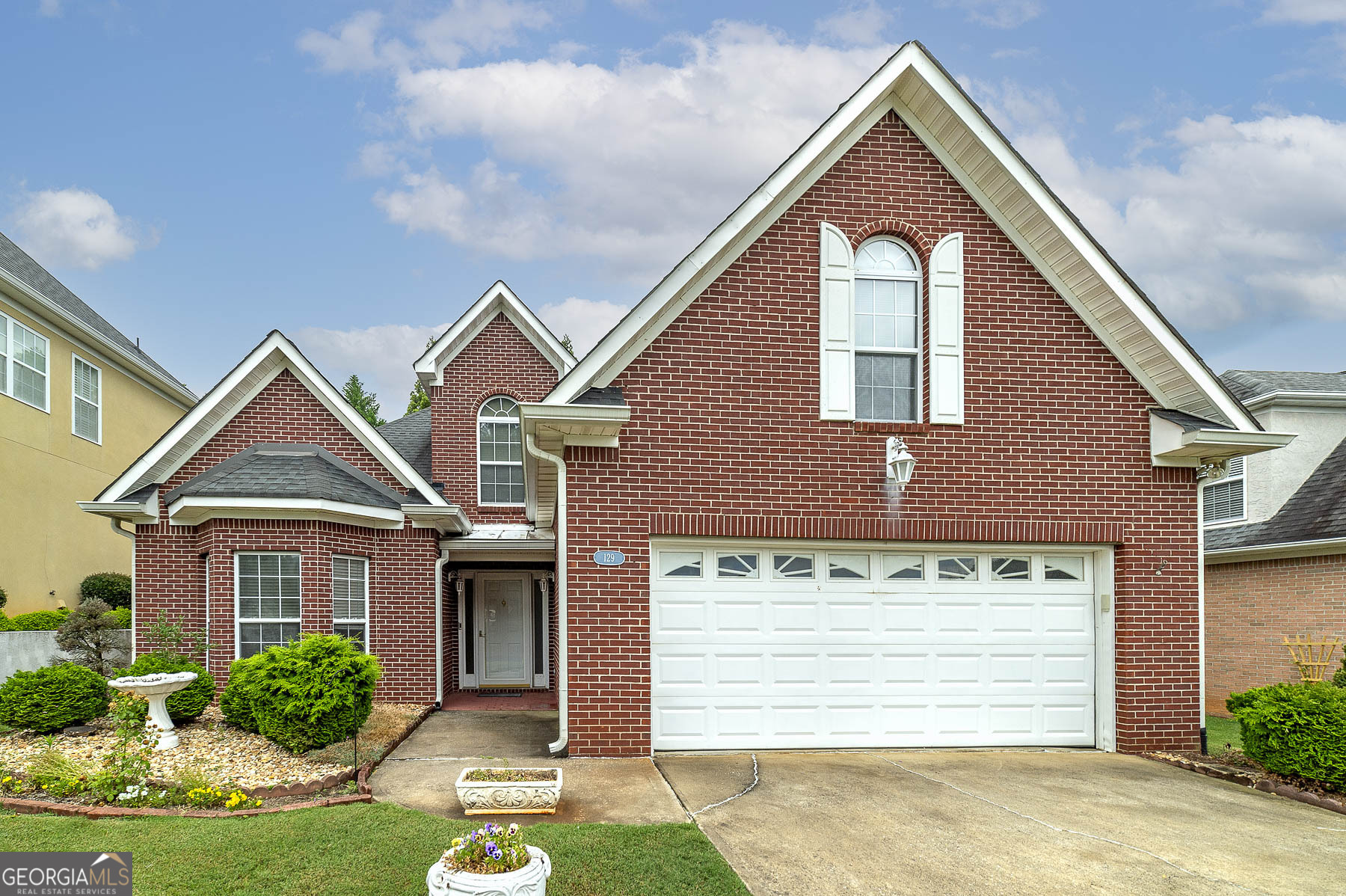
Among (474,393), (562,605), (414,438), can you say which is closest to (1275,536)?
(562,605)

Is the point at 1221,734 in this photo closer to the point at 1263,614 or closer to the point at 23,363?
the point at 1263,614

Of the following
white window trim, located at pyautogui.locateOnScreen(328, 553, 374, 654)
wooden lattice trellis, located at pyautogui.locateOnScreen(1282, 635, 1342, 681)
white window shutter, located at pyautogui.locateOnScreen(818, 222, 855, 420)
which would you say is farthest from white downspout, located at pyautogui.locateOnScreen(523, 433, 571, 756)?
wooden lattice trellis, located at pyautogui.locateOnScreen(1282, 635, 1342, 681)

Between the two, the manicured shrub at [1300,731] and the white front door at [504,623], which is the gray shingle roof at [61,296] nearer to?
the white front door at [504,623]

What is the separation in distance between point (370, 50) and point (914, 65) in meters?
10.3

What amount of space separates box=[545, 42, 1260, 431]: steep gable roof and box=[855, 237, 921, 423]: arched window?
45.7 inches

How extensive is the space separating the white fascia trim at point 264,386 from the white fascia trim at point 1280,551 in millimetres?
14351

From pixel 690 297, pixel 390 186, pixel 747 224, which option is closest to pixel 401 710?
pixel 690 297

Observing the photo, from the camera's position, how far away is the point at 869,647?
9.67 meters

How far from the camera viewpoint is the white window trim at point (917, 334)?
978cm

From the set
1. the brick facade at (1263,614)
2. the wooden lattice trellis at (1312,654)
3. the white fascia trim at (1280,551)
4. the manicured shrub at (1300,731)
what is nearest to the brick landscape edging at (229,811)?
the manicured shrub at (1300,731)

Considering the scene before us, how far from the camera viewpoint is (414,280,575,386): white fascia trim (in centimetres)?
1784

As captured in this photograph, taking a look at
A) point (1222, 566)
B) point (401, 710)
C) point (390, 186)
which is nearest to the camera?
point (401, 710)

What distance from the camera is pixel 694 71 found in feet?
56.6

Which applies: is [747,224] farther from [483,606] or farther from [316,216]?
[316,216]
